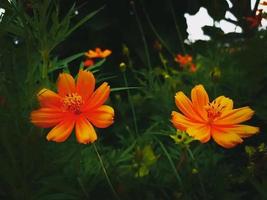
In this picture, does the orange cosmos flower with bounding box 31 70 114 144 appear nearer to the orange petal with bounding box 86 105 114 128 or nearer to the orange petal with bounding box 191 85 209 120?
the orange petal with bounding box 86 105 114 128

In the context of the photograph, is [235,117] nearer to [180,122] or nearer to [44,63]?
[180,122]

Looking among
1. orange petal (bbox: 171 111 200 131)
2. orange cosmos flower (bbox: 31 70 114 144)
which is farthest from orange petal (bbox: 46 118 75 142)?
orange petal (bbox: 171 111 200 131)

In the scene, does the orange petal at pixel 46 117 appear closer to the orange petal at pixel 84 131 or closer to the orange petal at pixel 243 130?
the orange petal at pixel 84 131

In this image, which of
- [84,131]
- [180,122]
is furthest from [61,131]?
[180,122]

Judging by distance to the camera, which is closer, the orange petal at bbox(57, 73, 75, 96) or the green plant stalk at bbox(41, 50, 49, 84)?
the orange petal at bbox(57, 73, 75, 96)

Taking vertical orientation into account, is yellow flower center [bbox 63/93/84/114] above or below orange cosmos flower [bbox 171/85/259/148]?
above

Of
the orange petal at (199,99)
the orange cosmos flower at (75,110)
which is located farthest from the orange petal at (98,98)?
the orange petal at (199,99)

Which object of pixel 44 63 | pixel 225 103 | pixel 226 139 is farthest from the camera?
pixel 44 63
